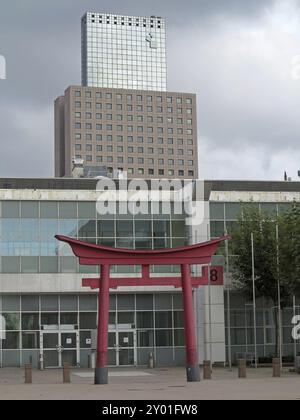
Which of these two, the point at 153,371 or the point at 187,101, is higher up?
the point at 187,101

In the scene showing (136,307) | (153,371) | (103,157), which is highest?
(103,157)

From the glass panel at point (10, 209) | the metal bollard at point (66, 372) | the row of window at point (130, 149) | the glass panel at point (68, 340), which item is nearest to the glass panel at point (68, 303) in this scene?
the glass panel at point (68, 340)

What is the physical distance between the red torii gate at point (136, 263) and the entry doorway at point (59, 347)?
43.9ft

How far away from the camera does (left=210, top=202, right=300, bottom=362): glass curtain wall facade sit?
155 ft

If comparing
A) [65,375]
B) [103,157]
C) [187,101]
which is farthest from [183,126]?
[65,375]

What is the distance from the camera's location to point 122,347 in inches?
1843

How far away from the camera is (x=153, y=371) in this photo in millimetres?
41875

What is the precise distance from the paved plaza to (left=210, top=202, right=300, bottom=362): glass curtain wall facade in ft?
23.0

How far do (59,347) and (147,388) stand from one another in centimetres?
1855

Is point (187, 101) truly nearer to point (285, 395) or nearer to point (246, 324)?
point (246, 324)

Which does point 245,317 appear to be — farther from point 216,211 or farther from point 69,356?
point 69,356

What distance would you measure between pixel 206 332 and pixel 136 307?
14.1ft

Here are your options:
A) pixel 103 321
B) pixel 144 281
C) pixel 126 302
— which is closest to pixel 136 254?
pixel 144 281

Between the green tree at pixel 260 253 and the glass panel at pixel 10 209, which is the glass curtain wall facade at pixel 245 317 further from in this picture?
the glass panel at pixel 10 209
